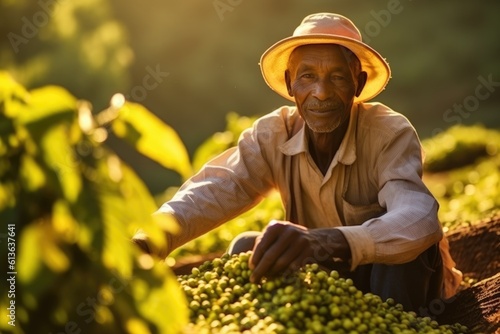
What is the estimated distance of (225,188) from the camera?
13.6 ft

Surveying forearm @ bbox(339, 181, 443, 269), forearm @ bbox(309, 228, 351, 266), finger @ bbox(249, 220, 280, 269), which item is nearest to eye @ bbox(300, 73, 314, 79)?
forearm @ bbox(339, 181, 443, 269)

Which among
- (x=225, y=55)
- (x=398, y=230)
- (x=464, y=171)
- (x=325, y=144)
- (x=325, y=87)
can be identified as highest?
(x=325, y=87)

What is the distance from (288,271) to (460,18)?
2003 centimetres

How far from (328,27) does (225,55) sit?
20.5m

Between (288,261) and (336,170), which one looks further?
(336,170)

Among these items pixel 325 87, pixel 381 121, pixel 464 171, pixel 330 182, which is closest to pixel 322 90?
pixel 325 87

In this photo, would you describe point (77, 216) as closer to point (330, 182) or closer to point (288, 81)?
point (330, 182)

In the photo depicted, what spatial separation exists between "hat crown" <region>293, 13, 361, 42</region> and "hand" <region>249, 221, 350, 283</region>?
1.11 meters

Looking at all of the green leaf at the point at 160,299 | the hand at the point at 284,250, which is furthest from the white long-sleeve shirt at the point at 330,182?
the green leaf at the point at 160,299

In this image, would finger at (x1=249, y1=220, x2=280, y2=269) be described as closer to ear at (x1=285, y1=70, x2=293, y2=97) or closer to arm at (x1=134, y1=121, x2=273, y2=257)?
arm at (x1=134, y1=121, x2=273, y2=257)

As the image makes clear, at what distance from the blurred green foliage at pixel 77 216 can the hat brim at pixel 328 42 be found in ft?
6.17

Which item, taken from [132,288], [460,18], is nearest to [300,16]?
[460,18]

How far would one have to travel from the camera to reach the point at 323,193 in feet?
13.4

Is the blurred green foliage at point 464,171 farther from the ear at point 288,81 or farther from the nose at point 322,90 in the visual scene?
the nose at point 322,90
